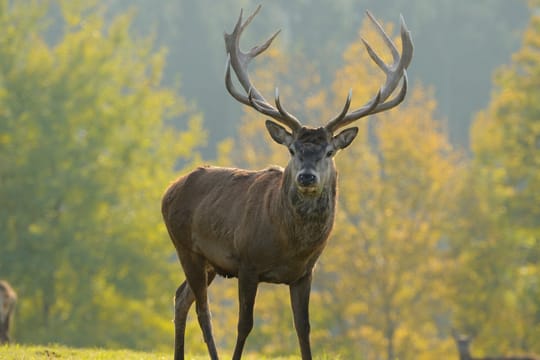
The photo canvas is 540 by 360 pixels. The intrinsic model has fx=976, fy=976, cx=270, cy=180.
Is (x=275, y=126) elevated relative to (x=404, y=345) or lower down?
elevated

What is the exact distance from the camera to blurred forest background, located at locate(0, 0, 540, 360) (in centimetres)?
2400

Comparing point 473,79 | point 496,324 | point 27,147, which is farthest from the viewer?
point 473,79

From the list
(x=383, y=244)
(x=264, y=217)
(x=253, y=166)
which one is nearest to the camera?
(x=264, y=217)

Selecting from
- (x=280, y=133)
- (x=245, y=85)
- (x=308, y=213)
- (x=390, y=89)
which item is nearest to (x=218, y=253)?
(x=308, y=213)

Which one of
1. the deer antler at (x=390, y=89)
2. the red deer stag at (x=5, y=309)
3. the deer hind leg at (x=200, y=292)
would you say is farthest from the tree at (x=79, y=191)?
the deer antler at (x=390, y=89)

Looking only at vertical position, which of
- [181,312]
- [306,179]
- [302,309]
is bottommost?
[181,312]

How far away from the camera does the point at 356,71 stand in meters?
28.1

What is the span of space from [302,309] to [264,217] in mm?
820

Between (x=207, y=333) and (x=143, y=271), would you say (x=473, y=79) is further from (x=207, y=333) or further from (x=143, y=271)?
(x=207, y=333)

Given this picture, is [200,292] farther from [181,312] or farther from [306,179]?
[306,179]

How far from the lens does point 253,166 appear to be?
29.2 m

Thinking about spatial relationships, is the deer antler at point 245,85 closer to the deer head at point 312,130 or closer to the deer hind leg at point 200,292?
the deer head at point 312,130

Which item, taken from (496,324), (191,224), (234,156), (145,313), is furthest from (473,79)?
(191,224)

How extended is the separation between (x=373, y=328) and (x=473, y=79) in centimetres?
4922
